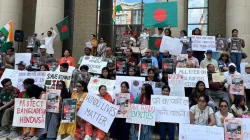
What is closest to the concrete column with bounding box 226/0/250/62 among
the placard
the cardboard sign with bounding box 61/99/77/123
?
the placard

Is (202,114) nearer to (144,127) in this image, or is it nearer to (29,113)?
(144,127)

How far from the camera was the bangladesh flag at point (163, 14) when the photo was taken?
12.5 meters

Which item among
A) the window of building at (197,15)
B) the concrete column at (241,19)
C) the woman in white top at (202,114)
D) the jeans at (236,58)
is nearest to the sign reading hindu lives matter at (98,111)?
the woman in white top at (202,114)

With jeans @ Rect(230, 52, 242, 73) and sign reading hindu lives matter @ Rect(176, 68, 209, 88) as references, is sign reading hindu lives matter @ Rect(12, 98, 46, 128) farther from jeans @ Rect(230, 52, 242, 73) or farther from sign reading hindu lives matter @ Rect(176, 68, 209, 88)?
jeans @ Rect(230, 52, 242, 73)

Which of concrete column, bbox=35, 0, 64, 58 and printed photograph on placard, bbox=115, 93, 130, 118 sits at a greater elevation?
concrete column, bbox=35, 0, 64, 58

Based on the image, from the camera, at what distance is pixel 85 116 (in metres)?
7.99

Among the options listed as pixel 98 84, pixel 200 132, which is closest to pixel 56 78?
pixel 98 84

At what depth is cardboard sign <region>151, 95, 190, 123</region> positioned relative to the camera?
25.1ft

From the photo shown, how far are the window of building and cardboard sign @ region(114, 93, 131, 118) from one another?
12.1 metres

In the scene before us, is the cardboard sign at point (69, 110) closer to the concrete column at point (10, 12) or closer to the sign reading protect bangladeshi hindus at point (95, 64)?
the sign reading protect bangladeshi hindus at point (95, 64)

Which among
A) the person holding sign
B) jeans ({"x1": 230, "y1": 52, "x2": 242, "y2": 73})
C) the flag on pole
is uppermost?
the flag on pole

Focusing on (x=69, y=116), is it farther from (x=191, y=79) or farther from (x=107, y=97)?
(x=191, y=79)

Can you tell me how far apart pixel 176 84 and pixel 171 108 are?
4.55ft

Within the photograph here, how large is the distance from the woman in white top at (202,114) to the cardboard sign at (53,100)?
11.7ft
